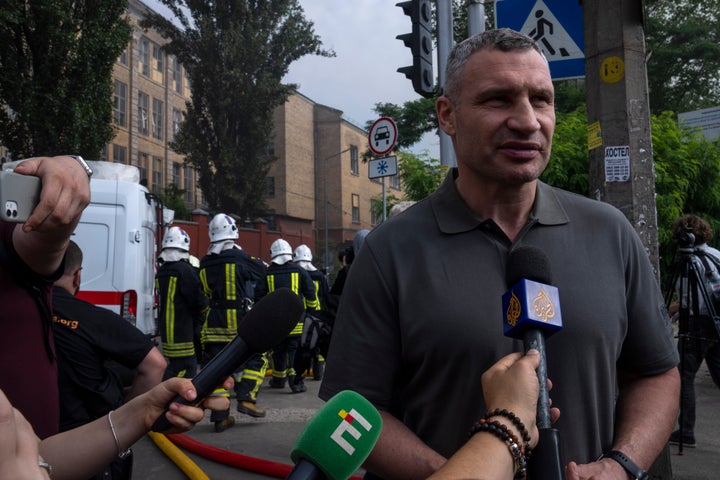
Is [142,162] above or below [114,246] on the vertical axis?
above

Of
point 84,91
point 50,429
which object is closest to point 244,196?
point 84,91

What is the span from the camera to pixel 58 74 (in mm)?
19688

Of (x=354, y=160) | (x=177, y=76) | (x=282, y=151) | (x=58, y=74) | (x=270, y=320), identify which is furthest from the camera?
(x=354, y=160)

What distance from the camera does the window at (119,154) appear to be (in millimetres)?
37062

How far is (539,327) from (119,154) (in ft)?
128

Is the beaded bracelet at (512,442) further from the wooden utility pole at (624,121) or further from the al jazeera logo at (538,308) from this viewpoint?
the wooden utility pole at (624,121)

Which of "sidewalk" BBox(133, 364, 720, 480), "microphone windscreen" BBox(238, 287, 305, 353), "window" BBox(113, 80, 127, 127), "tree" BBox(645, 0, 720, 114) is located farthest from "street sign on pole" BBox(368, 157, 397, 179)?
"window" BBox(113, 80, 127, 127)

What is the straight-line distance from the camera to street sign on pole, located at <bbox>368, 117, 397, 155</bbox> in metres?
10.2

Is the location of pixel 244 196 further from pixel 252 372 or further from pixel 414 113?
pixel 252 372

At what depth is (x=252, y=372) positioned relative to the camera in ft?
26.1

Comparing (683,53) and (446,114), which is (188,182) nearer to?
(683,53)

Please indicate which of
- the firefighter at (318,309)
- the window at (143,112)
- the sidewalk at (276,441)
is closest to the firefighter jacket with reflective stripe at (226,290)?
the firefighter at (318,309)

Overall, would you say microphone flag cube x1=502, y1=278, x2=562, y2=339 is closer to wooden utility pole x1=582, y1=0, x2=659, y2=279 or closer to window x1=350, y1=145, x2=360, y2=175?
wooden utility pole x1=582, y1=0, x2=659, y2=279

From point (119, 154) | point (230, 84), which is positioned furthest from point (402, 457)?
point (119, 154)
